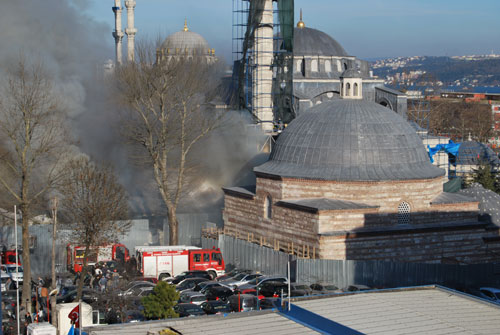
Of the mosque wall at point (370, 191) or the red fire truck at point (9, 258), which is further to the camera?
the red fire truck at point (9, 258)

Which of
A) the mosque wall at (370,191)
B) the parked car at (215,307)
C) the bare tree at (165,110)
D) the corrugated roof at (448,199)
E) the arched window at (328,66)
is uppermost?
the arched window at (328,66)

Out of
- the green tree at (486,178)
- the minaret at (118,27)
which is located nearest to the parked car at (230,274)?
the green tree at (486,178)

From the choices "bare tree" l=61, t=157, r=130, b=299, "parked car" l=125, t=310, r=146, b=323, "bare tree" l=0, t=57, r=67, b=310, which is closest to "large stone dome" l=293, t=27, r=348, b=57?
"bare tree" l=0, t=57, r=67, b=310

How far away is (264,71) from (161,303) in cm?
2640

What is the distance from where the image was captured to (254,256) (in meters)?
31.2

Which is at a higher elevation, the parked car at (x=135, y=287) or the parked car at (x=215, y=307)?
the parked car at (x=135, y=287)

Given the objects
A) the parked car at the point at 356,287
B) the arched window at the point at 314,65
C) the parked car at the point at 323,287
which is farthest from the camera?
the arched window at the point at 314,65

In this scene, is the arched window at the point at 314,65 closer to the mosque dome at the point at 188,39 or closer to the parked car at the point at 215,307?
the mosque dome at the point at 188,39

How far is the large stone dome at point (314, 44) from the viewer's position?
55.0 meters

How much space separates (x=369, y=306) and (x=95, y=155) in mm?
26392

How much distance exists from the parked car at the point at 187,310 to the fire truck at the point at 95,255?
743 cm

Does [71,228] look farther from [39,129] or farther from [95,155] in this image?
[95,155]

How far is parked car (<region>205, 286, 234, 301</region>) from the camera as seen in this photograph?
25750 millimetres

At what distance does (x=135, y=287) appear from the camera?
1057 inches
